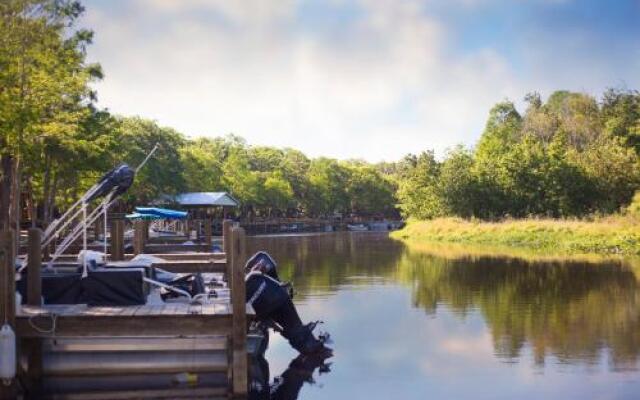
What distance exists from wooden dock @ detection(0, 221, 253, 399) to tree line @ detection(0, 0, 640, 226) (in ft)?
22.8

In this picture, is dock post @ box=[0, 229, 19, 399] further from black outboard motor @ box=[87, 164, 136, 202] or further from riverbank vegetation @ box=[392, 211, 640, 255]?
riverbank vegetation @ box=[392, 211, 640, 255]

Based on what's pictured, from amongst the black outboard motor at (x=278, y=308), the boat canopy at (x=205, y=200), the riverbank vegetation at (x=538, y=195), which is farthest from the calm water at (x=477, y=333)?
the boat canopy at (x=205, y=200)

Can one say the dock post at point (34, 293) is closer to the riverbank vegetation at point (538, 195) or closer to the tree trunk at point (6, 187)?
the tree trunk at point (6, 187)

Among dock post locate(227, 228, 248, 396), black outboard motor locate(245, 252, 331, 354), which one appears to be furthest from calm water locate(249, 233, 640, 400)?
dock post locate(227, 228, 248, 396)

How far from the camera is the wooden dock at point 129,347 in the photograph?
11.3 m

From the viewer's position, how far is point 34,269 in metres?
12.2

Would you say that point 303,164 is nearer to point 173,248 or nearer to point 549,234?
point 549,234

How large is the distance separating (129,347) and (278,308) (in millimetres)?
3325

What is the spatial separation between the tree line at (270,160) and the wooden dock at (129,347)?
6936mm

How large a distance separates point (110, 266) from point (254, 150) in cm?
10927

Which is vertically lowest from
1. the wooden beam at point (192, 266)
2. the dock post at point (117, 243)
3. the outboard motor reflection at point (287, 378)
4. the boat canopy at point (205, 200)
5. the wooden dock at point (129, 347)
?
the outboard motor reflection at point (287, 378)

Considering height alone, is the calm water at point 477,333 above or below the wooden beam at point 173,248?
below

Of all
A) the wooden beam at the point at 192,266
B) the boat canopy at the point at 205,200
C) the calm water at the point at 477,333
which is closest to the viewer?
the calm water at the point at 477,333

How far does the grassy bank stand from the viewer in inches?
1668
